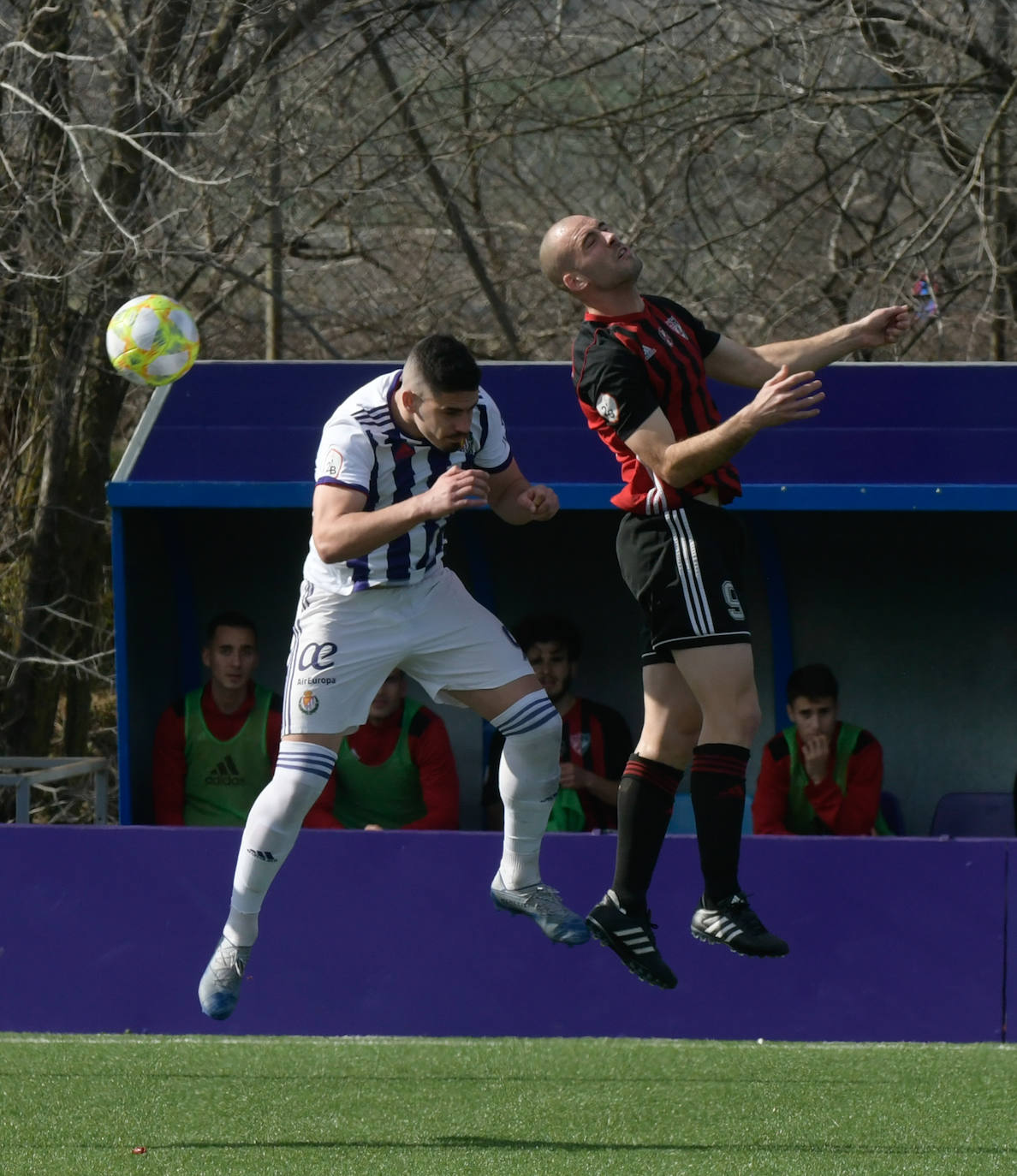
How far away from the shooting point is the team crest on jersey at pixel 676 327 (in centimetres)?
446

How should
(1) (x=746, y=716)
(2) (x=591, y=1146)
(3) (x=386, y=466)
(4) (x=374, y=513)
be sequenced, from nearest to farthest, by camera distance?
(4) (x=374, y=513)
(1) (x=746, y=716)
(3) (x=386, y=466)
(2) (x=591, y=1146)

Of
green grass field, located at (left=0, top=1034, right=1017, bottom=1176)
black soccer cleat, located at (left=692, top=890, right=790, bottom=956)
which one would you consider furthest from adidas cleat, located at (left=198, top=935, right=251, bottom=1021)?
black soccer cleat, located at (left=692, top=890, right=790, bottom=956)

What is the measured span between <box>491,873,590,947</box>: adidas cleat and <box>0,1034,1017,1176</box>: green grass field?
0.70 m

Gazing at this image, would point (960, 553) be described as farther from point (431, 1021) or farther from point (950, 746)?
point (431, 1021)

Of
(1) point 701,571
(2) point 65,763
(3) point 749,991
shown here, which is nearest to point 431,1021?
(3) point 749,991

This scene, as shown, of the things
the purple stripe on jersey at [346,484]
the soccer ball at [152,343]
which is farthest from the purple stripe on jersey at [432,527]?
the soccer ball at [152,343]

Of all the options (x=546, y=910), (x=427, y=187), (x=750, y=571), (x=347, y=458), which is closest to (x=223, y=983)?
(x=546, y=910)

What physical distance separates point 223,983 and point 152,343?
240cm

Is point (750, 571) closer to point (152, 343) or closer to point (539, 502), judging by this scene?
point (152, 343)

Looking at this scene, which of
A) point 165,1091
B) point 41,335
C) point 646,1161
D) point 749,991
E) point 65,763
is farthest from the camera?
point 41,335

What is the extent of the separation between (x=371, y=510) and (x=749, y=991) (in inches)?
130

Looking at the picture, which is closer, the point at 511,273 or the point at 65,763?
the point at 65,763

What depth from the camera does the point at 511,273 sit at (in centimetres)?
1068

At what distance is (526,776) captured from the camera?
183 inches
